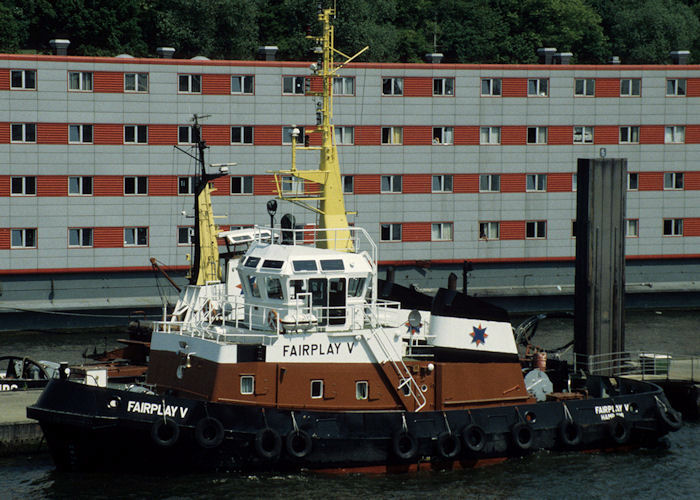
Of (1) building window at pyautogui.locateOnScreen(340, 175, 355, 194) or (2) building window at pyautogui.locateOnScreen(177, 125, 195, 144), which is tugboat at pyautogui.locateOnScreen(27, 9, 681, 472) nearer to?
(2) building window at pyautogui.locateOnScreen(177, 125, 195, 144)

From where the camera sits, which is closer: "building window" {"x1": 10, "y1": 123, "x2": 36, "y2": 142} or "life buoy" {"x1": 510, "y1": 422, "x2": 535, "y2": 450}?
"life buoy" {"x1": 510, "y1": 422, "x2": 535, "y2": 450}

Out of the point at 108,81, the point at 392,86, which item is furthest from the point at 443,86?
the point at 108,81

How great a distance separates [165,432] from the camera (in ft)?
88.7

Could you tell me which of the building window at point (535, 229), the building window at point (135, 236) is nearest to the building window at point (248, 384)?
the building window at point (135, 236)

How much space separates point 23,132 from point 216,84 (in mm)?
8691

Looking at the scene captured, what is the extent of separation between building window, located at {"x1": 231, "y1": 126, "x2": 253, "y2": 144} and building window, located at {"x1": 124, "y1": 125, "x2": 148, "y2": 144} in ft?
13.0

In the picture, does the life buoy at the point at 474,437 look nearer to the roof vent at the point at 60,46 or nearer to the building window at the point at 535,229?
the building window at the point at 535,229

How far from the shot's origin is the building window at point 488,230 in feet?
178

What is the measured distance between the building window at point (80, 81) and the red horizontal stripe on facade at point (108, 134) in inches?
65.9

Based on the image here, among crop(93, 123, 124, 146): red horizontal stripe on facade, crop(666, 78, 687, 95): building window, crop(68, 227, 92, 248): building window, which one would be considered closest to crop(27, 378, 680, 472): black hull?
crop(68, 227, 92, 248): building window

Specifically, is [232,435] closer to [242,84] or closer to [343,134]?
Result: [242,84]

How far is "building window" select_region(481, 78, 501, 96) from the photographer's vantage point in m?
53.6

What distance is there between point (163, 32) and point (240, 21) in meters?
5.02

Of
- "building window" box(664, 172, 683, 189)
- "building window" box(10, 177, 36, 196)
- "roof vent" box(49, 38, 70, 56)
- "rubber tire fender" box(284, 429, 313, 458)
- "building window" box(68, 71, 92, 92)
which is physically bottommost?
"rubber tire fender" box(284, 429, 313, 458)
